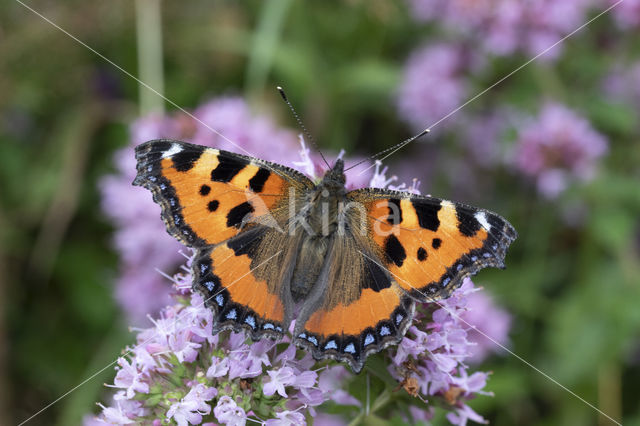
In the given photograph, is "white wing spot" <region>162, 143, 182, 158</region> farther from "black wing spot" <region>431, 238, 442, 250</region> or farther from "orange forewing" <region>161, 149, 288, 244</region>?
"black wing spot" <region>431, 238, 442, 250</region>

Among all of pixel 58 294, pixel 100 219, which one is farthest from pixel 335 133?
pixel 58 294

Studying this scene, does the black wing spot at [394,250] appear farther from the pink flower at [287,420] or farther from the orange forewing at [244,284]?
the pink flower at [287,420]

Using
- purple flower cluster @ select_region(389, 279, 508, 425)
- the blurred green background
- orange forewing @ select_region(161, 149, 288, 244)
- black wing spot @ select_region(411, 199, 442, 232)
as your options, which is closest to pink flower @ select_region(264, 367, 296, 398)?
purple flower cluster @ select_region(389, 279, 508, 425)

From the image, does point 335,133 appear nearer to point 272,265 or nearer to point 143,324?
point 143,324

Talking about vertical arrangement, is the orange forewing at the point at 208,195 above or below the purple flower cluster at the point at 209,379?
above

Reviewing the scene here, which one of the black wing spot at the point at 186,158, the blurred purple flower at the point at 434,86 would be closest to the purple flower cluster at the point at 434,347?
the black wing spot at the point at 186,158
